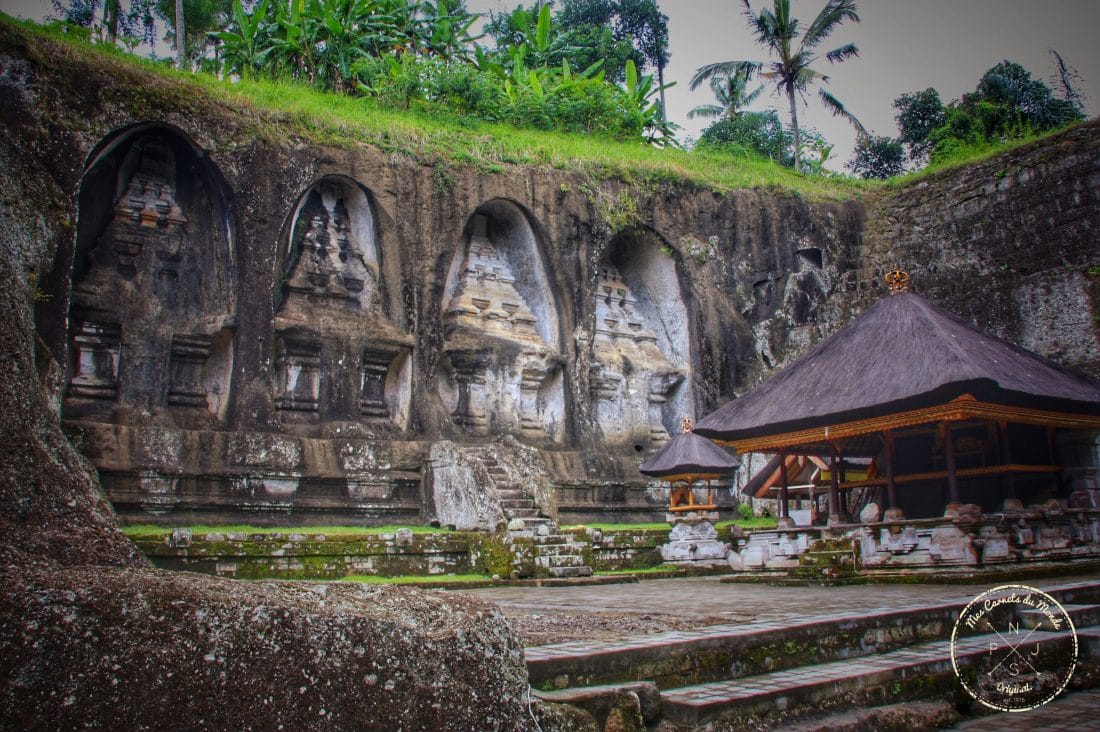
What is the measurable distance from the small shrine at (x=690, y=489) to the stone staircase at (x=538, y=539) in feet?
7.02

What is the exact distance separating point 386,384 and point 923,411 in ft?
28.7

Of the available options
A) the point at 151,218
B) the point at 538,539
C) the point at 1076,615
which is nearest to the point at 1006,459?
the point at 1076,615

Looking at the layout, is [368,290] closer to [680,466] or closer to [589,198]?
[589,198]

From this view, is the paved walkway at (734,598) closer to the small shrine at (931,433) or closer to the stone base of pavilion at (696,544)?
the small shrine at (931,433)

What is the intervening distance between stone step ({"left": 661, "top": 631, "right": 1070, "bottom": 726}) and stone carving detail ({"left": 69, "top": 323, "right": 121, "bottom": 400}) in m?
11.7

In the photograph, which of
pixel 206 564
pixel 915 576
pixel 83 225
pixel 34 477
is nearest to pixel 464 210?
pixel 83 225

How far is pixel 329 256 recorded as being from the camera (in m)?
15.5

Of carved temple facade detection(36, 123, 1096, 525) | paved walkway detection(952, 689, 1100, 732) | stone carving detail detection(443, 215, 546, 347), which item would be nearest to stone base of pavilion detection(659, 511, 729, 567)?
carved temple facade detection(36, 123, 1096, 525)

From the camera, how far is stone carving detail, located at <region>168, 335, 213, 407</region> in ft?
45.4

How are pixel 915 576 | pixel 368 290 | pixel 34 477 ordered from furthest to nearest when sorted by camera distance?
pixel 368 290
pixel 915 576
pixel 34 477

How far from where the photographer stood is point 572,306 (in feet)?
56.2

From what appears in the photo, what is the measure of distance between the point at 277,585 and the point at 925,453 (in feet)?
36.7

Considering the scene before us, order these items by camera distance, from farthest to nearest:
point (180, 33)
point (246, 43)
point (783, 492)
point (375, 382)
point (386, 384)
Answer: point (180, 33), point (246, 43), point (386, 384), point (375, 382), point (783, 492)

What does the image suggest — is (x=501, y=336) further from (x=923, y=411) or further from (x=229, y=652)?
(x=229, y=652)
